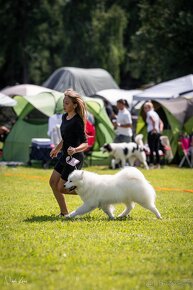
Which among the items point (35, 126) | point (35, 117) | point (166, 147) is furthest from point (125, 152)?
point (35, 117)

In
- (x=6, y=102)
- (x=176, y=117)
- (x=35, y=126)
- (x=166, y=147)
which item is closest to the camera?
(x=6, y=102)

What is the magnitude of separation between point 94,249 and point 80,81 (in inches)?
832

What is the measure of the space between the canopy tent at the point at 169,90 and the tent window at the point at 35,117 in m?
3.56

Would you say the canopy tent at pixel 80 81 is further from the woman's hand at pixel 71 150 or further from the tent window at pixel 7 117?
the woman's hand at pixel 71 150

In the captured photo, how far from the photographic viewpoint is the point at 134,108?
21766 mm

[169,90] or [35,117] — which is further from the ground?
[169,90]

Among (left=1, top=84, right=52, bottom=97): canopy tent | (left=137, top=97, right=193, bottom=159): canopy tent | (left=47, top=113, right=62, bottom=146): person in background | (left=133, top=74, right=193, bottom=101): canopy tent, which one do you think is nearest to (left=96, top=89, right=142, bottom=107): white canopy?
(left=1, top=84, right=52, bottom=97): canopy tent

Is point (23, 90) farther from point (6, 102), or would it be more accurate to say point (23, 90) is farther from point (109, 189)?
point (109, 189)

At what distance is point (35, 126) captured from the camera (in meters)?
17.9

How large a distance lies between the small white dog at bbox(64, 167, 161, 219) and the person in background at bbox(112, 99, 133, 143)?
7.47m

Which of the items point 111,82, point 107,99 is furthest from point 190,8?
point 107,99

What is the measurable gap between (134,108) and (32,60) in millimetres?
23301

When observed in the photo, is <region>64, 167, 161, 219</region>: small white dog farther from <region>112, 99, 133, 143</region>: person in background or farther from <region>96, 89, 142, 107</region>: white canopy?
<region>96, 89, 142, 107</region>: white canopy

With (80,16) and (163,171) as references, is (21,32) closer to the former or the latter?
(80,16)
